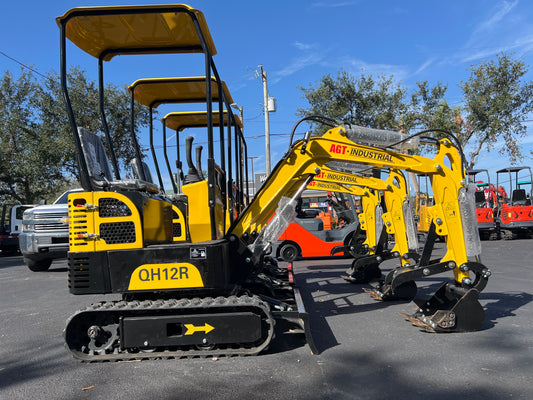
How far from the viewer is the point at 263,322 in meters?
4.12

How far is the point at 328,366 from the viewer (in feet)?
12.5

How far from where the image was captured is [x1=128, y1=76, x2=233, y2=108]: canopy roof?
5523 mm

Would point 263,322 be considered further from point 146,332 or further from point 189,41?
point 189,41

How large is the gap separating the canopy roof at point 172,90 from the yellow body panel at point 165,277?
2.45 metres

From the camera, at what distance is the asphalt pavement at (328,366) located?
3.29m

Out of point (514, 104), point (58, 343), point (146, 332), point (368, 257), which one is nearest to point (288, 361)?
point (146, 332)

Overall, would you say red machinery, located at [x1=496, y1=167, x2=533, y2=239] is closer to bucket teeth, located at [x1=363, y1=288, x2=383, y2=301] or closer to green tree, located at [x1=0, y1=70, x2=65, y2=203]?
bucket teeth, located at [x1=363, y1=288, x2=383, y2=301]

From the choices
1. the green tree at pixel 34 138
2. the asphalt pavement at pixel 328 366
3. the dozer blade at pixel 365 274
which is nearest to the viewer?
the asphalt pavement at pixel 328 366

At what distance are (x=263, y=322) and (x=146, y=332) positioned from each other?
1.15 metres

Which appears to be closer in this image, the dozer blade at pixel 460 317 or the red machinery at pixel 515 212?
the dozer blade at pixel 460 317

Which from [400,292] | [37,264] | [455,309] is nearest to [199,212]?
[455,309]

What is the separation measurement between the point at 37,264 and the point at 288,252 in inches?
280

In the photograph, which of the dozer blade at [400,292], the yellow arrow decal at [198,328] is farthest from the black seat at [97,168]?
the dozer blade at [400,292]

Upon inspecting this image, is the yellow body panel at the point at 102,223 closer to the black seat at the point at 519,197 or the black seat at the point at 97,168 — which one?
the black seat at the point at 97,168
